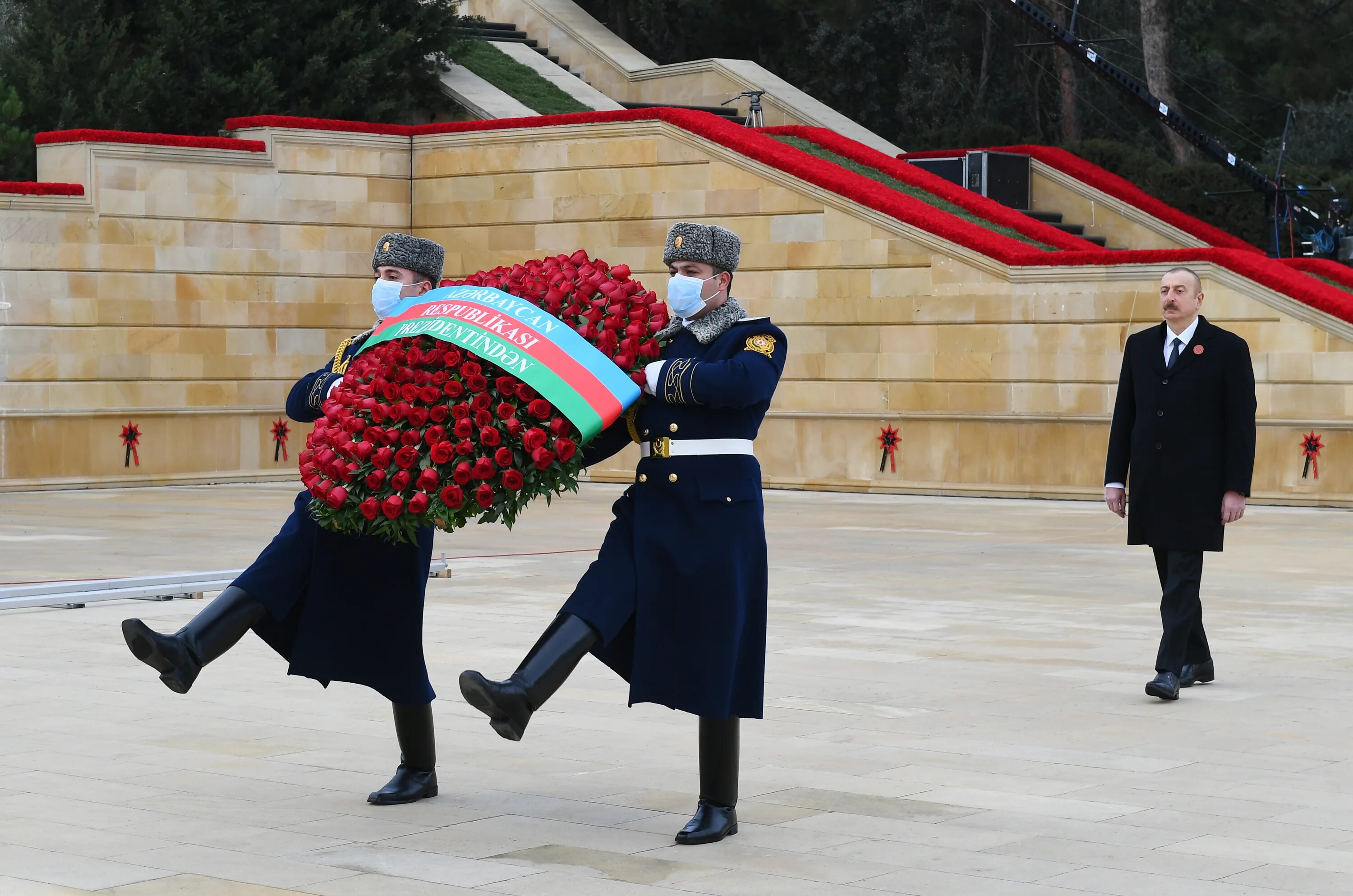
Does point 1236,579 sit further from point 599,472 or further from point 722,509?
point 599,472

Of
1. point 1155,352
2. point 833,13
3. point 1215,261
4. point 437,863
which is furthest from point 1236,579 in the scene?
point 833,13

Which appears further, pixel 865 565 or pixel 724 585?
pixel 865 565

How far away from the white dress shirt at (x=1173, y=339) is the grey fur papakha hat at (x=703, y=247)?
9.93 feet

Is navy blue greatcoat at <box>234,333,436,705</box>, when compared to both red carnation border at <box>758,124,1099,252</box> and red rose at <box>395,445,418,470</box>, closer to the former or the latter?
red rose at <box>395,445,418,470</box>

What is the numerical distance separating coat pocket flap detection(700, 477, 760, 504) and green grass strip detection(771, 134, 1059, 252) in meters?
15.1

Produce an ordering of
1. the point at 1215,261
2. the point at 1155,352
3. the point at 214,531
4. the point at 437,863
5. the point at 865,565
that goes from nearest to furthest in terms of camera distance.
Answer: the point at 437,863 → the point at 1155,352 → the point at 865,565 → the point at 214,531 → the point at 1215,261

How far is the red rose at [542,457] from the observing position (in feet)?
17.8

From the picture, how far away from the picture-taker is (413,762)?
19.5ft

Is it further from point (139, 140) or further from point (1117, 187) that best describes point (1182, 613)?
point (1117, 187)

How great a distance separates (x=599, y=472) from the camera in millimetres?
21781

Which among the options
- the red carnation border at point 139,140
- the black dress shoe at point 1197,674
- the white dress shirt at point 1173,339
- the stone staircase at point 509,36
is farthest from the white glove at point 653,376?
the stone staircase at point 509,36

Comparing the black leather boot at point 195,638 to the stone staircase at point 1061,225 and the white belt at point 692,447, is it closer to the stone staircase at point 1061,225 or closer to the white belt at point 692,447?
the white belt at point 692,447

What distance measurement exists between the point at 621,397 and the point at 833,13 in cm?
2514

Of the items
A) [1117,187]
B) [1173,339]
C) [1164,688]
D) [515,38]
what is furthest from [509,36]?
[1164,688]
